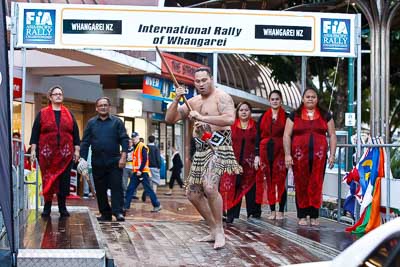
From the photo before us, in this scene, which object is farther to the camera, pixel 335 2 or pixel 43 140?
pixel 335 2

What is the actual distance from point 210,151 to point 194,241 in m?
1.07

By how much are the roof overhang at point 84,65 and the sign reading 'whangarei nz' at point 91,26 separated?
29.2ft

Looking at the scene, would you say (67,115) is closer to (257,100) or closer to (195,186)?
(195,186)

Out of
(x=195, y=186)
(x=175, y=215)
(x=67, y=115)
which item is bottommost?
(x=175, y=215)

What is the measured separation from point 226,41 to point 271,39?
580 mm

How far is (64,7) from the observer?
9.36 metres

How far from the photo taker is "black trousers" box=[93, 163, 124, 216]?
33.8 feet

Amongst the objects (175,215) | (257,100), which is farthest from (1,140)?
(257,100)

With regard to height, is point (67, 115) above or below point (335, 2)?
below

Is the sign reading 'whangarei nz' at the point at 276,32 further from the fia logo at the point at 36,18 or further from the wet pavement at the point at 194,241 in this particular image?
the fia logo at the point at 36,18

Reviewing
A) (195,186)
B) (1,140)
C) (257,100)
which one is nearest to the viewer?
(1,140)

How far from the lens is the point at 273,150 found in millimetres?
10297

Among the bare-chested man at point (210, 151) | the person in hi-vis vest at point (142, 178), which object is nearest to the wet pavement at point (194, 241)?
the bare-chested man at point (210, 151)

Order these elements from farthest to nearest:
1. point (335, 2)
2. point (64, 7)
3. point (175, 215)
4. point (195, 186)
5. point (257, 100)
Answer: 1. point (257, 100)
2. point (335, 2)
3. point (175, 215)
4. point (64, 7)
5. point (195, 186)
